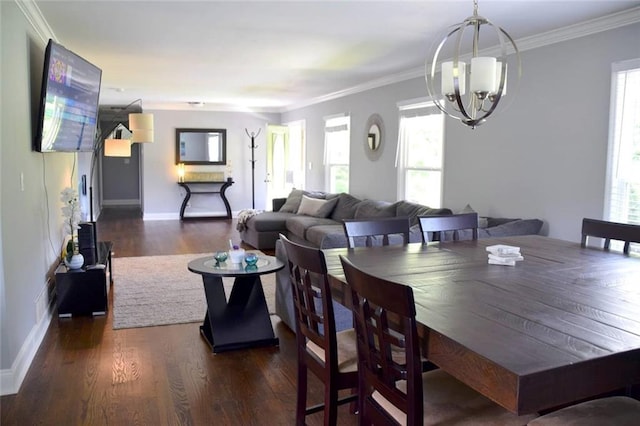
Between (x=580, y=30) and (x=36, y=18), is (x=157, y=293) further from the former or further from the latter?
(x=580, y=30)

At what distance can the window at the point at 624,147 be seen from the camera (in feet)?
12.2

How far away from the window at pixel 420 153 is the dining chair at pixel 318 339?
12.7ft

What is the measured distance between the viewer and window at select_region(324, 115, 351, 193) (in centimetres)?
813

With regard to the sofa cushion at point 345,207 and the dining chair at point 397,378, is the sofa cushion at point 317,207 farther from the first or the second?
the dining chair at point 397,378

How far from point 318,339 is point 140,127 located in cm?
593

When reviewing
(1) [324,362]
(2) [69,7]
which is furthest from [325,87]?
(1) [324,362]

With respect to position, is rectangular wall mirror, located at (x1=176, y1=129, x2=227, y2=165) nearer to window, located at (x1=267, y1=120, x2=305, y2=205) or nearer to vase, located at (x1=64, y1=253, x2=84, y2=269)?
window, located at (x1=267, y1=120, x2=305, y2=205)

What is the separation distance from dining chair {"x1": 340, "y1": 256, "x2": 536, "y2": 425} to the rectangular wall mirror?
9.58 meters

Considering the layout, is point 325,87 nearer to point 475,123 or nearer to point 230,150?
point 230,150

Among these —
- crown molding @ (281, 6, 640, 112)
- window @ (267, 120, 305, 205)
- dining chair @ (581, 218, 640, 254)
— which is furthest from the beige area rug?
window @ (267, 120, 305, 205)

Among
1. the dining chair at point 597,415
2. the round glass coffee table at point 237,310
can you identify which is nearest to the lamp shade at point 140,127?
the round glass coffee table at point 237,310

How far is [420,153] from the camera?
625 centimetres

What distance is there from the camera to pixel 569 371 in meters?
1.33

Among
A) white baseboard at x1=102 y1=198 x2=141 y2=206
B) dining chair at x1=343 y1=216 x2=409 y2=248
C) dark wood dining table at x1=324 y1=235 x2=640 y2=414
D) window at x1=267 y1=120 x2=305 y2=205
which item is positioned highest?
window at x1=267 y1=120 x2=305 y2=205
